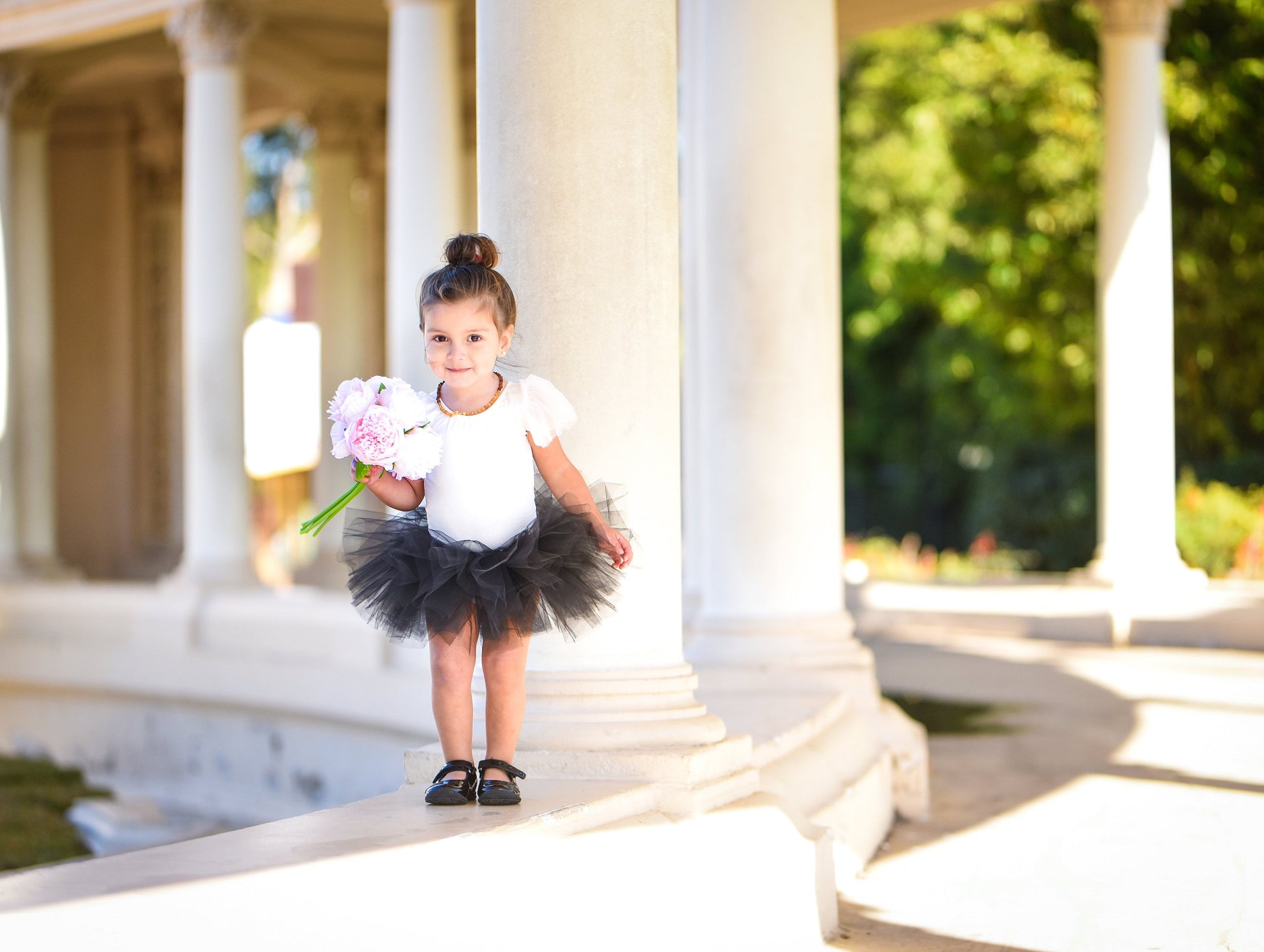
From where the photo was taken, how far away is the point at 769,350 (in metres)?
23.9

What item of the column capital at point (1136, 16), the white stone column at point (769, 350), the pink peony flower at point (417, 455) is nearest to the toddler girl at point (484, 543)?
the pink peony flower at point (417, 455)

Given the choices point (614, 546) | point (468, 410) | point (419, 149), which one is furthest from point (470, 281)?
point (419, 149)

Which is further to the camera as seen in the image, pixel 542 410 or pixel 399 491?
pixel 542 410

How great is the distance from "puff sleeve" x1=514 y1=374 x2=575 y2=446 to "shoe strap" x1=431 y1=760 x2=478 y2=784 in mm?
2973

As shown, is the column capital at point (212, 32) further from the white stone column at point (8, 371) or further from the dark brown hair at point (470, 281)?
the dark brown hair at point (470, 281)

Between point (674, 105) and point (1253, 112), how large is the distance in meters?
51.3

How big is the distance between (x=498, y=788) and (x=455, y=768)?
0.52 metres

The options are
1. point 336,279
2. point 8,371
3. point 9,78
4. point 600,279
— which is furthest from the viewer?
point 336,279

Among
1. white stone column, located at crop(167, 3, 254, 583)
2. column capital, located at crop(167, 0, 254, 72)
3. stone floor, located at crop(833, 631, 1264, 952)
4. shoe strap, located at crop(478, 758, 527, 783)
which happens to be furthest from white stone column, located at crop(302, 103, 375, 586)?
shoe strap, located at crop(478, 758, 527, 783)

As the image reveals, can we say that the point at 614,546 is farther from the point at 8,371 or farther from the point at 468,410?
the point at 8,371

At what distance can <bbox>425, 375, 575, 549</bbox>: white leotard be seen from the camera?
1351cm

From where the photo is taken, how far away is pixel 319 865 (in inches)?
430

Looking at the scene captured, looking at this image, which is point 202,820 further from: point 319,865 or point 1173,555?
point 319,865

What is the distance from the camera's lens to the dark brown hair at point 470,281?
13055mm
